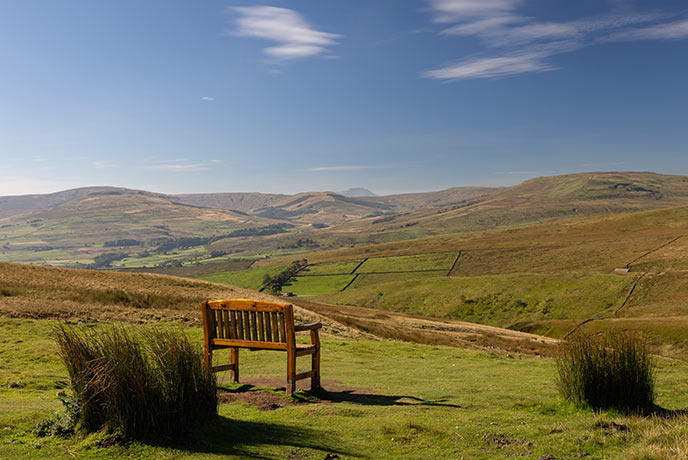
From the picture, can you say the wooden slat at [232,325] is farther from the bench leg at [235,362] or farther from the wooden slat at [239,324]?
the bench leg at [235,362]

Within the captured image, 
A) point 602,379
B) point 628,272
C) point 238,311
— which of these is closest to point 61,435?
point 238,311

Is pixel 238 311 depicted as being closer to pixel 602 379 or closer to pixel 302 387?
pixel 302 387

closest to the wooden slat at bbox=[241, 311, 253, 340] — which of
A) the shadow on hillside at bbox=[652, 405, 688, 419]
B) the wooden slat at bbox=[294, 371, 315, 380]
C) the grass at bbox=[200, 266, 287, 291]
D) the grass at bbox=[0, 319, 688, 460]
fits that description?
the wooden slat at bbox=[294, 371, 315, 380]

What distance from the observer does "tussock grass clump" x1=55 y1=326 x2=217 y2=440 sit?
7.70 meters

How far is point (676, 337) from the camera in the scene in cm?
5169

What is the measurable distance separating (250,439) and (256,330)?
3.79 metres

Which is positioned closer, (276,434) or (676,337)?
(276,434)

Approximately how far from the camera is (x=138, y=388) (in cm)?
769

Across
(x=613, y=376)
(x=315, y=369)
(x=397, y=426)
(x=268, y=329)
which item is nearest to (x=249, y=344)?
(x=268, y=329)

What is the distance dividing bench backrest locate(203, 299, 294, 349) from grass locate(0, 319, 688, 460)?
1.37 meters

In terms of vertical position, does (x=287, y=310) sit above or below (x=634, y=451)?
above

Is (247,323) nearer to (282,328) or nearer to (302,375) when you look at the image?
(282,328)

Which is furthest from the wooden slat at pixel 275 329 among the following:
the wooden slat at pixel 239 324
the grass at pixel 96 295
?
the grass at pixel 96 295

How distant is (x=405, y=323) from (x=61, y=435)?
47289mm
